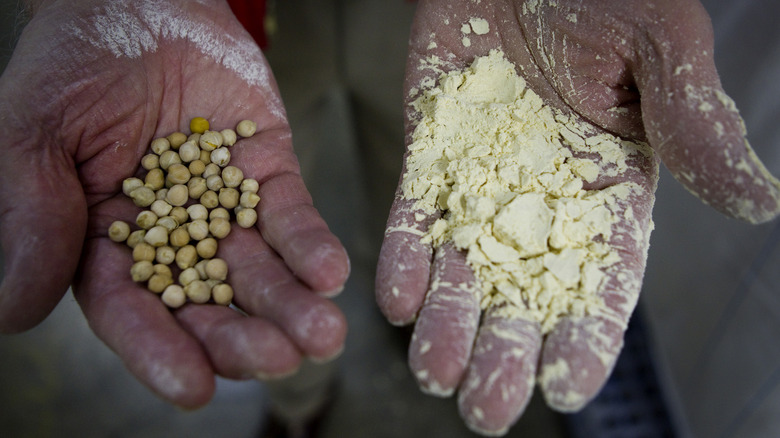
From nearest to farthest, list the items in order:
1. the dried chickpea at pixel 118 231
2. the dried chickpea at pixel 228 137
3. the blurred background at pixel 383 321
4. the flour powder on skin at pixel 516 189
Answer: the flour powder on skin at pixel 516 189
the dried chickpea at pixel 118 231
the dried chickpea at pixel 228 137
the blurred background at pixel 383 321

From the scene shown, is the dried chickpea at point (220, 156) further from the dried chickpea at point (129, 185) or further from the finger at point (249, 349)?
the finger at point (249, 349)

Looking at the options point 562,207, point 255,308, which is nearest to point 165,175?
point 255,308

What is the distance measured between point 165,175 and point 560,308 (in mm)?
925

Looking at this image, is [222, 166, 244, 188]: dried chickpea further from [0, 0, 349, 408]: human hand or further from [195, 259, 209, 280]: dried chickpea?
[195, 259, 209, 280]: dried chickpea

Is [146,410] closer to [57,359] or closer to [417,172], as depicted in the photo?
[57,359]

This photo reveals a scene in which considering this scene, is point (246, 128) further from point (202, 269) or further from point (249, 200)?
point (202, 269)

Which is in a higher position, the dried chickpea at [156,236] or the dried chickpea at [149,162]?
the dried chickpea at [149,162]

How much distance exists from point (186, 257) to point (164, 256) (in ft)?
0.14

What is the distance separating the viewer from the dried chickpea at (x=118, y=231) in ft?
3.46

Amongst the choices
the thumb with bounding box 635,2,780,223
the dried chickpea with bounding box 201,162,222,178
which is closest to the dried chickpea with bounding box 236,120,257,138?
the dried chickpea with bounding box 201,162,222,178

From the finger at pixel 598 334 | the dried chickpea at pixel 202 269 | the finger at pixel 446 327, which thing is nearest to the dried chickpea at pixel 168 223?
the dried chickpea at pixel 202 269

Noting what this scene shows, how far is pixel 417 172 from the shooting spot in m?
1.16

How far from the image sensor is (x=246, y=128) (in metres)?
1.27

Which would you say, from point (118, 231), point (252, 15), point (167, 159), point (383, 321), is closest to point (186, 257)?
point (118, 231)
